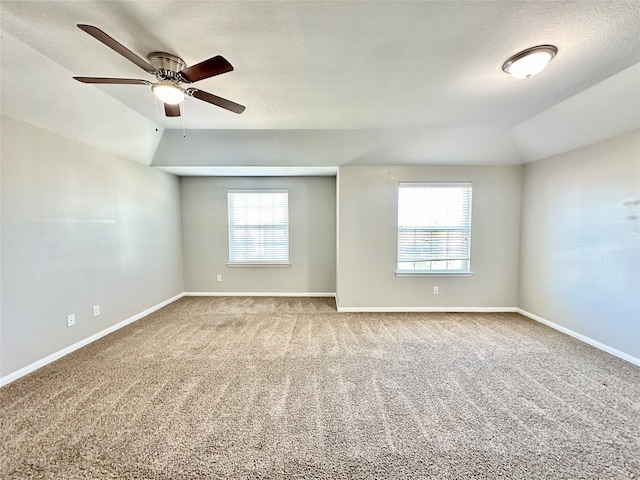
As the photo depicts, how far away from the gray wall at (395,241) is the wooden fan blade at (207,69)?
2.56 m

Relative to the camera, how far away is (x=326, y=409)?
1938 millimetres

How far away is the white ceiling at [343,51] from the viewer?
4.95ft

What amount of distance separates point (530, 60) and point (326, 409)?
116 inches

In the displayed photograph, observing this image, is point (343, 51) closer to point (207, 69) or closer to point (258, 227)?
point (207, 69)

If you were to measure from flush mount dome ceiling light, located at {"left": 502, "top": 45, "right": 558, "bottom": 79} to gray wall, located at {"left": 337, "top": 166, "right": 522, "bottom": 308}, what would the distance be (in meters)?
2.12

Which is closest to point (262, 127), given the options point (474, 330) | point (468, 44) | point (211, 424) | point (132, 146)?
point (132, 146)

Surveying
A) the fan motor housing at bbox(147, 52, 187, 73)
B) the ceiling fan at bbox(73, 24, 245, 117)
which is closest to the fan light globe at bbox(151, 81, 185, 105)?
the ceiling fan at bbox(73, 24, 245, 117)

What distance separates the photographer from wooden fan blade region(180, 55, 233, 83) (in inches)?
61.1

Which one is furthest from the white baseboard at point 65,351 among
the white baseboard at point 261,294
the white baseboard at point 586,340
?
the white baseboard at point 586,340

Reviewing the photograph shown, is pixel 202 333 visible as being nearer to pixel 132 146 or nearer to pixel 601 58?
pixel 132 146

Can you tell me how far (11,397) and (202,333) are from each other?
5.16ft

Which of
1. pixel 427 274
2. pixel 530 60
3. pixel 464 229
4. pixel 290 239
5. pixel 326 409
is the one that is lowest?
pixel 326 409

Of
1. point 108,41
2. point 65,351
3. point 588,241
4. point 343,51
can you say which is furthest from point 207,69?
point 588,241

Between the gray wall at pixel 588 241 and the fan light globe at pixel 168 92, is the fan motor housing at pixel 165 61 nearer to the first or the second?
the fan light globe at pixel 168 92
